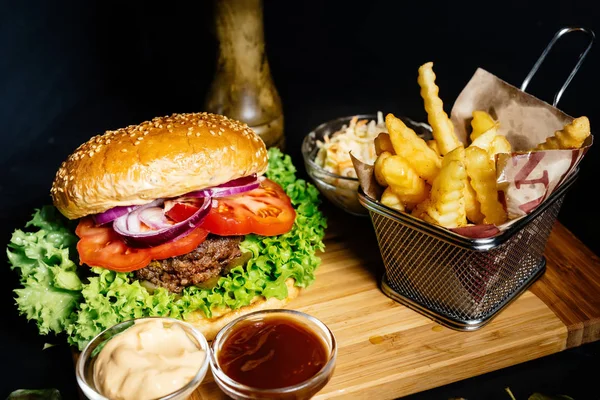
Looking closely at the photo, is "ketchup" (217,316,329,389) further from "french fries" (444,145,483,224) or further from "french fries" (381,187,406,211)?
"french fries" (444,145,483,224)

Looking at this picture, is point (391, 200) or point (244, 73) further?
point (244, 73)

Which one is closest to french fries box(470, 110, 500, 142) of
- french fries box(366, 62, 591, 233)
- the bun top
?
french fries box(366, 62, 591, 233)

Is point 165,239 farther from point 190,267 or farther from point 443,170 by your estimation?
point 443,170

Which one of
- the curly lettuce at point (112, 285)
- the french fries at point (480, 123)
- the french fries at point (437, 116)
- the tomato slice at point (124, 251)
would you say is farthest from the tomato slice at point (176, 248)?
the french fries at point (480, 123)

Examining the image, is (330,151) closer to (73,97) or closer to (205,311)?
(205,311)

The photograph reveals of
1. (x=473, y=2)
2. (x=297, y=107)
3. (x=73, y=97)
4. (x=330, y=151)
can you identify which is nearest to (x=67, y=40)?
(x=73, y=97)

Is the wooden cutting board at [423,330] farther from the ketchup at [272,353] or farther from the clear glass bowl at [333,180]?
the clear glass bowl at [333,180]

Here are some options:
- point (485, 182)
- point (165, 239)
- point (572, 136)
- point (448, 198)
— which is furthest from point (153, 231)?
point (572, 136)

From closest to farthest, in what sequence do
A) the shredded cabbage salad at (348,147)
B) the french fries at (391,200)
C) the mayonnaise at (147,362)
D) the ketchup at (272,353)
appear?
the mayonnaise at (147,362) < the ketchup at (272,353) < the french fries at (391,200) < the shredded cabbage salad at (348,147)
